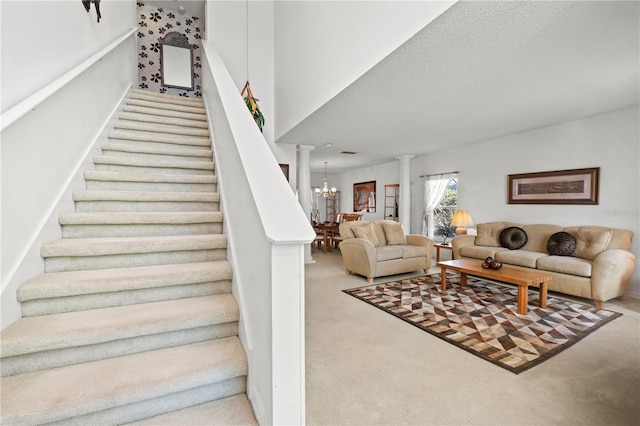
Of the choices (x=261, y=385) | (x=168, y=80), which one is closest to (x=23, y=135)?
(x=261, y=385)

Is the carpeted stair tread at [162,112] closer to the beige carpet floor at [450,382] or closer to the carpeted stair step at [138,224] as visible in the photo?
the carpeted stair step at [138,224]

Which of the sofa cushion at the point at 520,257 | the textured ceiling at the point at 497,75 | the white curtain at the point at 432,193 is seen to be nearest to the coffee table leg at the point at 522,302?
the sofa cushion at the point at 520,257

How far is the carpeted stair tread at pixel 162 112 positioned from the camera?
336cm

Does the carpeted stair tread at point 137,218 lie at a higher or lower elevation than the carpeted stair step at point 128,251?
higher

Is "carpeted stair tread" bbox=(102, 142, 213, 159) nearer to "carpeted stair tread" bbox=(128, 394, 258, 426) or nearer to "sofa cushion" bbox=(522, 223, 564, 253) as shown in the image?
"carpeted stair tread" bbox=(128, 394, 258, 426)

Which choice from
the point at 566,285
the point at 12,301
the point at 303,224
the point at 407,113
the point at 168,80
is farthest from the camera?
the point at 168,80

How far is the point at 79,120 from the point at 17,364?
1744 millimetres

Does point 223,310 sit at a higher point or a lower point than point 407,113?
lower

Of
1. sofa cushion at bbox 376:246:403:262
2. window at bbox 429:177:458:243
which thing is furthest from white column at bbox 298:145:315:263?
window at bbox 429:177:458:243

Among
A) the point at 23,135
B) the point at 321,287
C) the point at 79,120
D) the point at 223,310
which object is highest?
the point at 79,120

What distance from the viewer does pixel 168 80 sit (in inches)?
231

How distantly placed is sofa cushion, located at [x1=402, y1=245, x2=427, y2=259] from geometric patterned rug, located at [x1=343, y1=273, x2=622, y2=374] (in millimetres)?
601

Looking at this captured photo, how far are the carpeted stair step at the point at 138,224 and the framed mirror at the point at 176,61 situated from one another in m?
4.99

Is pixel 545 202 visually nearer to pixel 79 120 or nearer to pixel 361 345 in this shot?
pixel 361 345
